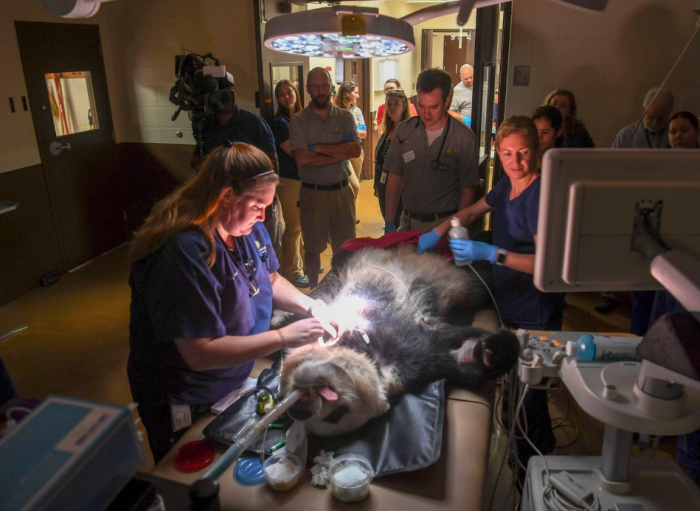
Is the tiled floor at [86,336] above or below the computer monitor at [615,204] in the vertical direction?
below

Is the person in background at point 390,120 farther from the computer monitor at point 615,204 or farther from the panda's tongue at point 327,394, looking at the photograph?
the computer monitor at point 615,204

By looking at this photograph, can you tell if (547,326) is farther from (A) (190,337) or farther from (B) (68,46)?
(B) (68,46)

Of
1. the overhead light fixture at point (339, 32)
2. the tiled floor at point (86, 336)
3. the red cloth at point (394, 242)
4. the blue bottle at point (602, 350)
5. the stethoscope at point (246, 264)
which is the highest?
the overhead light fixture at point (339, 32)

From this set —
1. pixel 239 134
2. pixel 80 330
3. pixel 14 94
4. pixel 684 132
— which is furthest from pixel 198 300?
pixel 14 94

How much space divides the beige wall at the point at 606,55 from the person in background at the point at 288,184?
1.89 meters

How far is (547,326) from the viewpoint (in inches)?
83.3

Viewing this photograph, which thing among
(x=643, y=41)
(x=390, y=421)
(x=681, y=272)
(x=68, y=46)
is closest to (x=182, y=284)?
(x=390, y=421)

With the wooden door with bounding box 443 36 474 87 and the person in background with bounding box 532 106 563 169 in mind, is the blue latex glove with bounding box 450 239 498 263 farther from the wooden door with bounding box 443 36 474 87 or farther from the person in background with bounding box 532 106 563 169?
the wooden door with bounding box 443 36 474 87

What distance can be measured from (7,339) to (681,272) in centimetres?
369

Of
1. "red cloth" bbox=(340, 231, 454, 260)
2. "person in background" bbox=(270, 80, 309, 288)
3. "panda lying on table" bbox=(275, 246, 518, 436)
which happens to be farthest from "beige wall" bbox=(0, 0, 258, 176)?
"panda lying on table" bbox=(275, 246, 518, 436)

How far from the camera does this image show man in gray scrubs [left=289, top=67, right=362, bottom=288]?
11.6 feet

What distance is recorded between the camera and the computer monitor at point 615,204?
1003mm

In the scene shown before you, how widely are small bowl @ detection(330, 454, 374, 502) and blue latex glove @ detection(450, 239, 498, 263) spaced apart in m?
1.04

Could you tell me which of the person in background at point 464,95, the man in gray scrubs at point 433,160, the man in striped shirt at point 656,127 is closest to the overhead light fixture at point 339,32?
the man in gray scrubs at point 433,160
